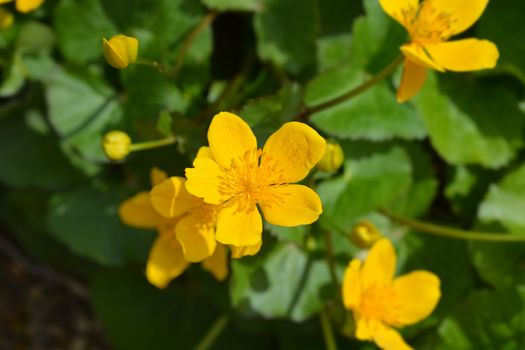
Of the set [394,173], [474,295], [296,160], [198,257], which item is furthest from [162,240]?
[474,295]

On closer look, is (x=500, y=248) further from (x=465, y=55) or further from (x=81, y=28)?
(x=81, y=28)

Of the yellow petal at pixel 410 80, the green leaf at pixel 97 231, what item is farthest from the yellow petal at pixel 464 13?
the green leaf at pixel 97 231

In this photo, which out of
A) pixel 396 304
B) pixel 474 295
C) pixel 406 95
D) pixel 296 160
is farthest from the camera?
pixel 474 295

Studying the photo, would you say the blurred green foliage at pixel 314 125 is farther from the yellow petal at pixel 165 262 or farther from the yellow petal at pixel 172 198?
the yellow petal at pixel 172 198

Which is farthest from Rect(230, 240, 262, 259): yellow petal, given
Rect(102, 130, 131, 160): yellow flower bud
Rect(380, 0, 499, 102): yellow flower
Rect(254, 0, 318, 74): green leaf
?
Rect(254, 0, 318, 74): green leaf

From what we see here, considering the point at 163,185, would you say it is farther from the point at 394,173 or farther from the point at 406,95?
the point at 394,173

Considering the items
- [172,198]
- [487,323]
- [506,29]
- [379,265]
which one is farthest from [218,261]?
[506,29]
